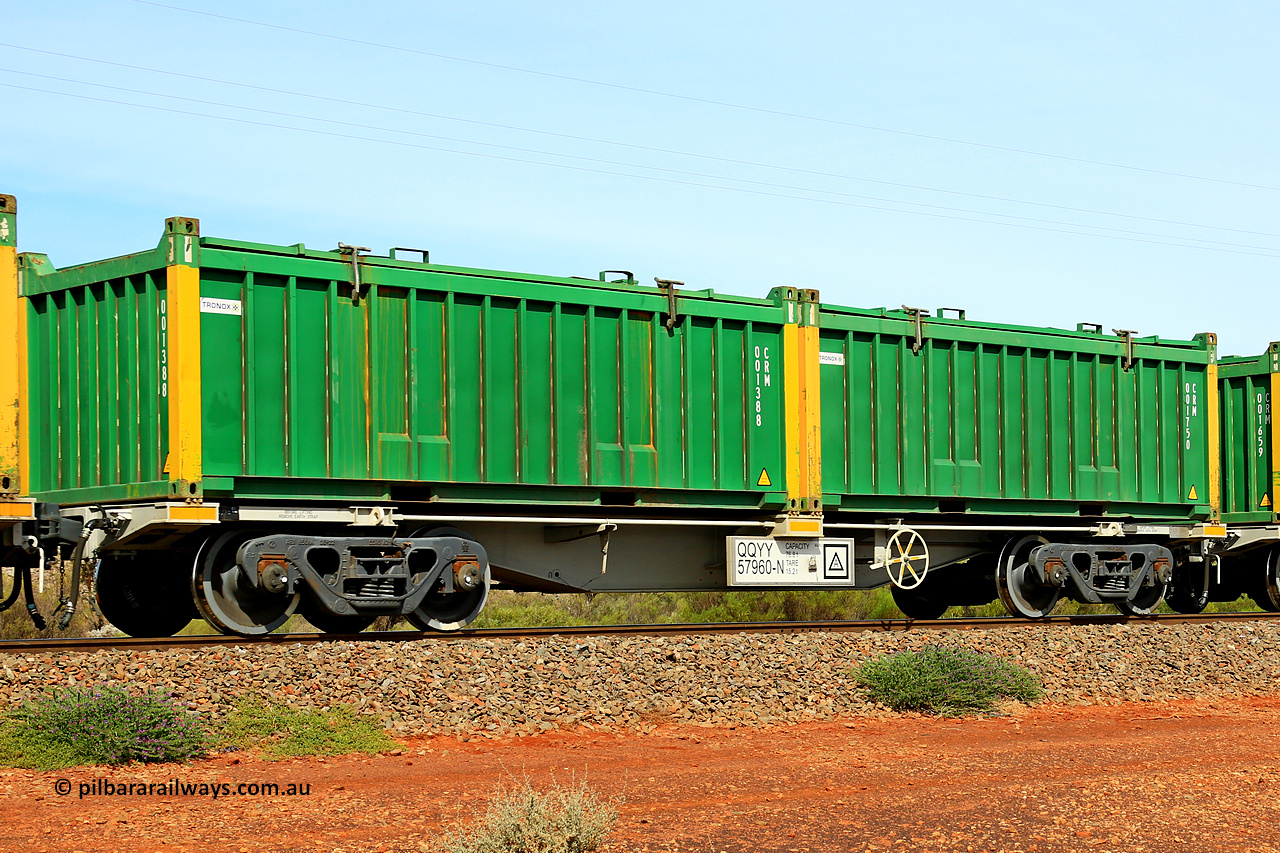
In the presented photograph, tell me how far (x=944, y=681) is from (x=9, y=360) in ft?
28.7

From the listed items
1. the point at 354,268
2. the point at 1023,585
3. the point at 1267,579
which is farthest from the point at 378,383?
the point at 1267,579

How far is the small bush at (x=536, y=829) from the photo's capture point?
6.34 m

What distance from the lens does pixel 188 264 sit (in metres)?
11.6

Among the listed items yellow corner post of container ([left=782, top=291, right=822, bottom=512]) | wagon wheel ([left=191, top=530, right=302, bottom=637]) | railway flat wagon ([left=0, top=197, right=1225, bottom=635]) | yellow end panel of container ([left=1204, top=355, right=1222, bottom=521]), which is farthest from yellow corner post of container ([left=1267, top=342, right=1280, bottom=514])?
wagon wheel ([left=191, top=530, right=302, bottom=637])

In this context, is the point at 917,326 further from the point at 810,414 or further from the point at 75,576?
the point at 75,576

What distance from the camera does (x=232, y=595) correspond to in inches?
466

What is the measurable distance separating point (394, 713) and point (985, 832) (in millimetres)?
4686

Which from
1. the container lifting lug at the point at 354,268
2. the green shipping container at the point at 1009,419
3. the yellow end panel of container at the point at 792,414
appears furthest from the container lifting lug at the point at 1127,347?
the container lifting lug at the point at 354,268

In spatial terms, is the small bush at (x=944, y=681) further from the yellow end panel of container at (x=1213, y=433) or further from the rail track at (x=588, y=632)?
the yellow end panel of container at (x=1213, y=433)

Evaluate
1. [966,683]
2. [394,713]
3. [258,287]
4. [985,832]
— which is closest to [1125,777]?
[985,832]

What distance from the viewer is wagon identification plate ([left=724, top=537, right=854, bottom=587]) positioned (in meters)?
14.5

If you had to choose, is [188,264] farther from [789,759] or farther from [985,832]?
[985,832]

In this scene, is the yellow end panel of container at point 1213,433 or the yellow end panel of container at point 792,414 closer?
the yellow end panel of container at point 792,414

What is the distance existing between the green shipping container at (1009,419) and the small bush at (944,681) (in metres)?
3.30
